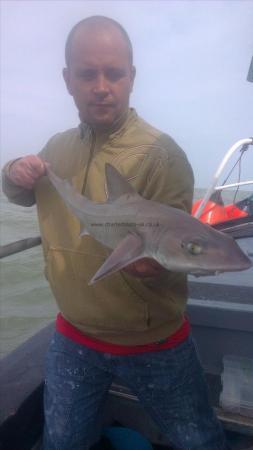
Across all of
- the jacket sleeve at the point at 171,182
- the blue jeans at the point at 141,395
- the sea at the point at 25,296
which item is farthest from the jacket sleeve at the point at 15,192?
the sea at the point at 25,296

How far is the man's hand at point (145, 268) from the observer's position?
1.90 m

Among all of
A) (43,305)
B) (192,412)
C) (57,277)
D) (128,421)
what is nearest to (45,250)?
(57,277)

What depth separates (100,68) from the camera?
2340 mm

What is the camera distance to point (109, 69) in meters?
2.35

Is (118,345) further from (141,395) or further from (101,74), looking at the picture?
(101,74)

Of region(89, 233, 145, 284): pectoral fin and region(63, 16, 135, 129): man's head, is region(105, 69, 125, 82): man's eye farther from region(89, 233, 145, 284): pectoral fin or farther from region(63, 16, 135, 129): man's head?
region(89, 233, 145, 284): pectoral fin

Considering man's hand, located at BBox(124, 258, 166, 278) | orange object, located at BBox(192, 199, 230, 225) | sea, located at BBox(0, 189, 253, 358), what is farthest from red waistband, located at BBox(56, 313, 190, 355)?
orange object, located at BBox(192, 199, 230, 225)

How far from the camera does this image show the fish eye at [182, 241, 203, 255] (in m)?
1.63

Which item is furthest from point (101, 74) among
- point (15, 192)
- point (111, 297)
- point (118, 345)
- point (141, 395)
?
point (141, 395)

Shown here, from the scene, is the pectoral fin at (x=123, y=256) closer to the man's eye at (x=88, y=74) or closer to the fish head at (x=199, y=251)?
the fish head at (x=199, y=251)

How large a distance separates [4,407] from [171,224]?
1.75 m

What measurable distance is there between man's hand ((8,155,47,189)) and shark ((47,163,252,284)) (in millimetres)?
256

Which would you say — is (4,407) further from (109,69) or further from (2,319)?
(2,319)

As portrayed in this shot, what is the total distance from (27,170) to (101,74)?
0.72 meters
